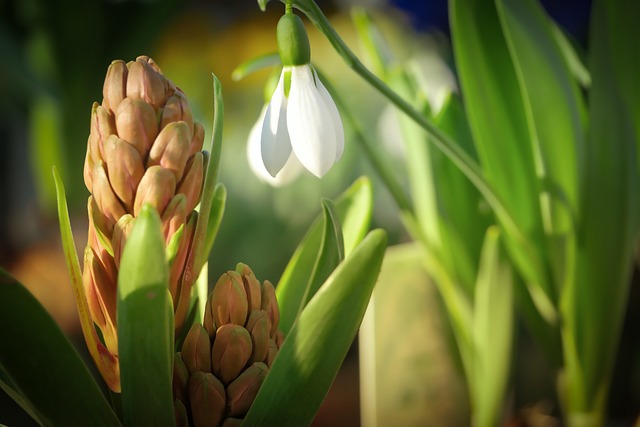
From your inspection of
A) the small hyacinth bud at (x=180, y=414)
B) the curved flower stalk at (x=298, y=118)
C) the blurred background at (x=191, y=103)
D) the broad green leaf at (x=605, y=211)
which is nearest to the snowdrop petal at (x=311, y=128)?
the curved flower stalk at (x=298, y=118)

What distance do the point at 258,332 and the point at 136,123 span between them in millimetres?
92

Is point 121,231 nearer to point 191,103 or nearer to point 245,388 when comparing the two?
point 245,388

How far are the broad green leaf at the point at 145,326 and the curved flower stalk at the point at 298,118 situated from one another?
0.23ft

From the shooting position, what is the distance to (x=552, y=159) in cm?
45

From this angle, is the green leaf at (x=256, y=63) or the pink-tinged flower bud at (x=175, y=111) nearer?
the pink-tinged flower bud at (x=175, y=111)

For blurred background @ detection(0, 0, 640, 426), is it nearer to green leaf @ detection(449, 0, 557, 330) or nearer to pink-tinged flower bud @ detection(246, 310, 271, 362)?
green leaf @ detection(449, 0, 557, 330)

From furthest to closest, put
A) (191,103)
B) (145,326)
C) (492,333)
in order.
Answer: (191,103), (492,333), (145,326)

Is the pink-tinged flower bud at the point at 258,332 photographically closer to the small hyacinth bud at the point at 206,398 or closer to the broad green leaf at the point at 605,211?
the small hyacinth bud at the point at 206,398

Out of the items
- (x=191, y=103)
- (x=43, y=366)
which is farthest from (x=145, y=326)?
(x=191, y=103)

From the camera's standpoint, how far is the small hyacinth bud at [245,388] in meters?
0.29

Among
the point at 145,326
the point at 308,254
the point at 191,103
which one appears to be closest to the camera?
the point at 145,326

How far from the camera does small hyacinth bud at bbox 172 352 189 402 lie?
290 mm

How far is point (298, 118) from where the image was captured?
0.28 meters

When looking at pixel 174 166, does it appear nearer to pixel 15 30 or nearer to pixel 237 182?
pixel 237 182
